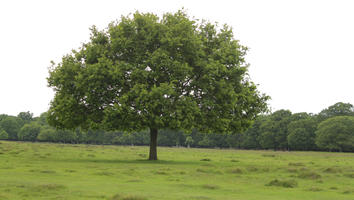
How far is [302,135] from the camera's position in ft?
439

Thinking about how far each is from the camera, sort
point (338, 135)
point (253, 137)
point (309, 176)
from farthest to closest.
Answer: point (253, 137) < point (338, 135) < point (309, 176)

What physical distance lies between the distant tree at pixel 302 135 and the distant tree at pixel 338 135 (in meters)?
9.92

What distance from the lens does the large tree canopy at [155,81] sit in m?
38.0

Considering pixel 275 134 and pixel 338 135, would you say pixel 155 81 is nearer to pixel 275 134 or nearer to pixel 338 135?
pixel 338 135

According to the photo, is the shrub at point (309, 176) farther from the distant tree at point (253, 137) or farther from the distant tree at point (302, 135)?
the distant tree at point (253, 137)

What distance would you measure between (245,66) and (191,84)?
309 inches

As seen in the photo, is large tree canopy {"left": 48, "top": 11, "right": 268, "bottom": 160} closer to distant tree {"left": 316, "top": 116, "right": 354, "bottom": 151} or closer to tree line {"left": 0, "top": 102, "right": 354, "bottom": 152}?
tree line {"left": 0, "top": 102, "right": 354, "bottom": 152}

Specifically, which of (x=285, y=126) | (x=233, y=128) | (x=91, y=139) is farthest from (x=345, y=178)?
(x=91, y=139)

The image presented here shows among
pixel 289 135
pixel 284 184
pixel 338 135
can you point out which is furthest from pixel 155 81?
pixel 289 135

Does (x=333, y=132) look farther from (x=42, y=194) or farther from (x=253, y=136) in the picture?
(x=42, y=194)

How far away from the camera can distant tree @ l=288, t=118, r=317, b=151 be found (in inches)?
5246

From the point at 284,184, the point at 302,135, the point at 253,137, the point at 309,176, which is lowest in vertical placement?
the point at 284,184

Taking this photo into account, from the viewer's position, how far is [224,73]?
1638 inches

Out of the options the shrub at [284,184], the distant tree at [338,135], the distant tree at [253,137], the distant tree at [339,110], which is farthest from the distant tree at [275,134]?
the shrub at [284,184]
